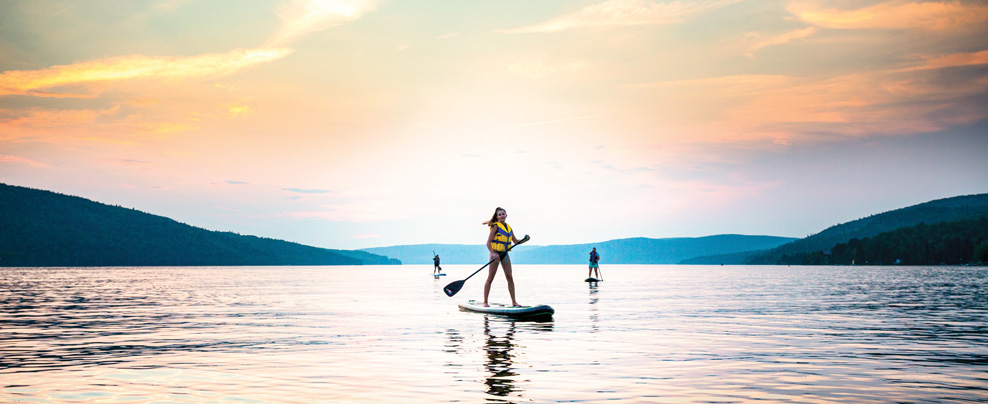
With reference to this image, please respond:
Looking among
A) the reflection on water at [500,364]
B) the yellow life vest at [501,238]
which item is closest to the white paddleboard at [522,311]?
the yellow life vest at [501,238]

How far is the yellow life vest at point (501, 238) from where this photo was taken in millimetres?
24422

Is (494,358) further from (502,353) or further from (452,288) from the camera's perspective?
(452,288)

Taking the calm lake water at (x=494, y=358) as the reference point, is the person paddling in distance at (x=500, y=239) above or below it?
above

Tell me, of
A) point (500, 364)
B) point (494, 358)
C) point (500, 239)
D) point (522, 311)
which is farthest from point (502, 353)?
point (500, 239)

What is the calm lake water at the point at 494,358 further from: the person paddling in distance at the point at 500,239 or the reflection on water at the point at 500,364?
the person paddling in distance at the point at 500,239

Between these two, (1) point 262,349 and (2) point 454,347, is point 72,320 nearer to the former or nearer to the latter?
(1) point 262,349

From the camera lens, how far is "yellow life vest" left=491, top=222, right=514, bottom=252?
24.4m

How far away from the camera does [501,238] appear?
24.6 meters

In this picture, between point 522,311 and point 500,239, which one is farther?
point 500,239

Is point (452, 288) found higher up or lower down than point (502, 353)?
higher up

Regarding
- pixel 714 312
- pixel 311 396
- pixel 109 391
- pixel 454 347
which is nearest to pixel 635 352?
pixel 454 347

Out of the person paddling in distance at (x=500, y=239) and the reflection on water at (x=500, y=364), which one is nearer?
the reflection on water at (x=500, y=364)

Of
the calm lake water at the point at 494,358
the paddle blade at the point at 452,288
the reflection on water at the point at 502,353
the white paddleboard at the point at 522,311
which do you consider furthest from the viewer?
the paddle blade at the point at 452,288

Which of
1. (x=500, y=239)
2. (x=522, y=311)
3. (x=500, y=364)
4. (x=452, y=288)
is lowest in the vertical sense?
(x=500, y=364)
